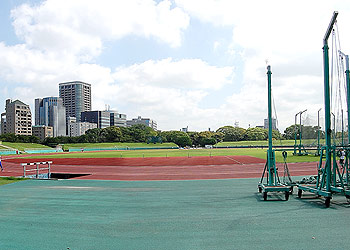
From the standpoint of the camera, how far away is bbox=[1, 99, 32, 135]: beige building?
156500mm

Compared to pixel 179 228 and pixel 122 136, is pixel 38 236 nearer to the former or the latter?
pixel 179 228

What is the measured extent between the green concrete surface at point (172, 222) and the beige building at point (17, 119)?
164681mm

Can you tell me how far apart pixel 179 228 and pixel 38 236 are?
329 cm

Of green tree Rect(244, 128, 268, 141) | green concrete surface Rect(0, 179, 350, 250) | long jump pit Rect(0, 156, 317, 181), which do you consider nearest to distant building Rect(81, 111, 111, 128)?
green tree Rect(244, 128, 268, 141)

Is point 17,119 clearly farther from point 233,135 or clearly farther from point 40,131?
point 233,135

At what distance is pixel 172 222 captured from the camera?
7.79 m

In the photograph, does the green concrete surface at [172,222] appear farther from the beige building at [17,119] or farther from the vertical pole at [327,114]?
the beige building at [17,119]

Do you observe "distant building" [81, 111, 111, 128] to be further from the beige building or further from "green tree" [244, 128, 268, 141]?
"green tree" [244, 128, 268, 141]

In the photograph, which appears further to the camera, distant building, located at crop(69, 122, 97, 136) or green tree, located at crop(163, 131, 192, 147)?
distant building, located at crop(69, 122, 97, 136)

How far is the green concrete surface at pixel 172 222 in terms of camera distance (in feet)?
20.3

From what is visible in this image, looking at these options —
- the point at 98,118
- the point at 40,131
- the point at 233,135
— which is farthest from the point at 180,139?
the point at 40,131

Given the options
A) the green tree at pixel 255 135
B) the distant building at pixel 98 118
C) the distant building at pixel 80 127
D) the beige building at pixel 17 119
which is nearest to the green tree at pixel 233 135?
the green tree at pixel 255 135

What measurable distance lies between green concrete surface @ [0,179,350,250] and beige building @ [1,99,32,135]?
540ft

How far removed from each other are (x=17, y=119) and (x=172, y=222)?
172152 millimetres
